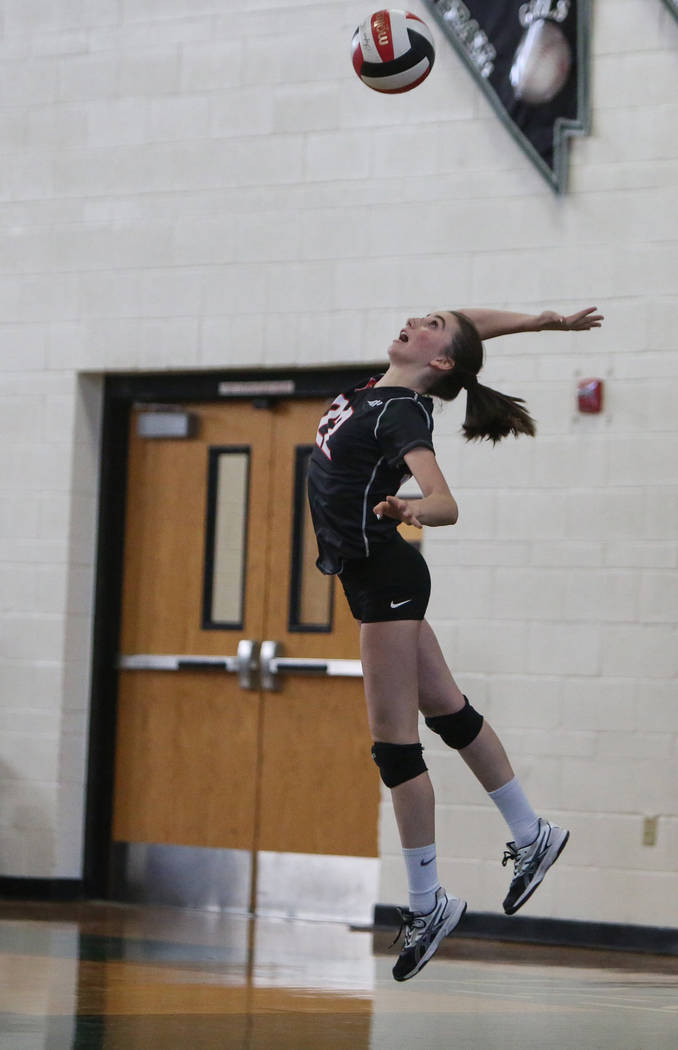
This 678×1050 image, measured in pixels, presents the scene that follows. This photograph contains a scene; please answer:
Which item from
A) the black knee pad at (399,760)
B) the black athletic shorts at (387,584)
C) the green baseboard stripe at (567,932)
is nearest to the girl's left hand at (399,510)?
the black athletic shorts at (387,584)

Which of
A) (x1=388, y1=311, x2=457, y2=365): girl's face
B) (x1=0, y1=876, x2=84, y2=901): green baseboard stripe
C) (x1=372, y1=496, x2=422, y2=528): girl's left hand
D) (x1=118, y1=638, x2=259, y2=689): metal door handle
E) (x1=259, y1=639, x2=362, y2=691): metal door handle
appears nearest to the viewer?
(x1=372, y1=496, x2=422, y2=528): girl's left hand

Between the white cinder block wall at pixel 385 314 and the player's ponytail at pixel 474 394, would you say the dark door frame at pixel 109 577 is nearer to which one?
the white cinder block wall at pixel 385 314

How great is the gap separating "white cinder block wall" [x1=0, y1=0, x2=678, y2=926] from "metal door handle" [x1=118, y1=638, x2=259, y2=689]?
0.24 metres

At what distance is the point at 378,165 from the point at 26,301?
1.75 metres

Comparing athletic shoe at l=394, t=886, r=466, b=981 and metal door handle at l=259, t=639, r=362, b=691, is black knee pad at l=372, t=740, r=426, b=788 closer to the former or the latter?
athletic shoe at l=394, t=886, r=466, b=981

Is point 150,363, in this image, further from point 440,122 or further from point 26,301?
point 440,122

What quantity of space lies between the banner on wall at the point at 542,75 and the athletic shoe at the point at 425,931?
3127mm

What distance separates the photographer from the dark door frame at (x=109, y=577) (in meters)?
6.99

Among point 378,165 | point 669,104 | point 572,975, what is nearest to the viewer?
point 572,975

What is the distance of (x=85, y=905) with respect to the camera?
22.4 ft

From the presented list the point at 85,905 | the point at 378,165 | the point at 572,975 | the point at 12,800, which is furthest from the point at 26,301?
the point at 572,975

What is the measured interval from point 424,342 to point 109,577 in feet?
10.8

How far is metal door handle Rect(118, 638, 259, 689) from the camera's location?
6.78 metres

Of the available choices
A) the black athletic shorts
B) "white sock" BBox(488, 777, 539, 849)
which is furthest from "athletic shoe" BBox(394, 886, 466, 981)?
the black athletic shorts
